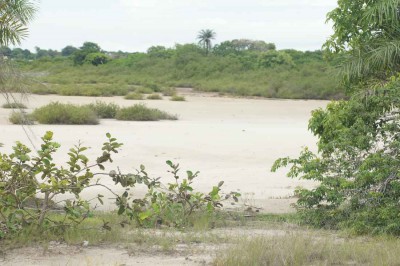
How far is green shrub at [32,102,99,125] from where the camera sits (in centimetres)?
2443

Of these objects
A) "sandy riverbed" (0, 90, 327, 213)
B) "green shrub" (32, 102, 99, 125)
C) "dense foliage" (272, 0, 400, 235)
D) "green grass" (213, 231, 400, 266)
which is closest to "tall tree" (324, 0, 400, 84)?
"dense foliage" (272, 0, 400, 235)

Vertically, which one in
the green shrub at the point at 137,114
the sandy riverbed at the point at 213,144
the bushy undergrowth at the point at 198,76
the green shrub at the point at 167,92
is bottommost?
the sandy riverbed at the point at 213,144

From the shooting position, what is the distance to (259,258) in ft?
21.7

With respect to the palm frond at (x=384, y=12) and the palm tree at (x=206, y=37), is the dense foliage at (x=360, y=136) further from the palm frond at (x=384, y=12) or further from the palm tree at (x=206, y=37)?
the palm tree at (x=206, y=37)

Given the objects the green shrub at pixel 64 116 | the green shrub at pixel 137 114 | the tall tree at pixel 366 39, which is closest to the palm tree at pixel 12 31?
the tall tree at pixel 366 39

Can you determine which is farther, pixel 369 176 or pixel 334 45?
pixel 334 45

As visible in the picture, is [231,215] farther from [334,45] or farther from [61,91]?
[61,91]

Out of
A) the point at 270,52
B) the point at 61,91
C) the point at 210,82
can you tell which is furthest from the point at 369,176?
the point at 270,52

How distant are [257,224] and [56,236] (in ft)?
10.1

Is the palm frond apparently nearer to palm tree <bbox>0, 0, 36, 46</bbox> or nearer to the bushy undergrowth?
palm tree <bbox>0, 0, 36, 46</bbox>

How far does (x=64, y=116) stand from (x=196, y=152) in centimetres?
817

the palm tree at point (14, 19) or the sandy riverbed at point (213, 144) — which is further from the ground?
the palm tree at point (14, 19)

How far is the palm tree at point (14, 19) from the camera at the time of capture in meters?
9.77

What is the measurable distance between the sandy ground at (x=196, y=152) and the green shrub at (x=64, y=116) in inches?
32.4
